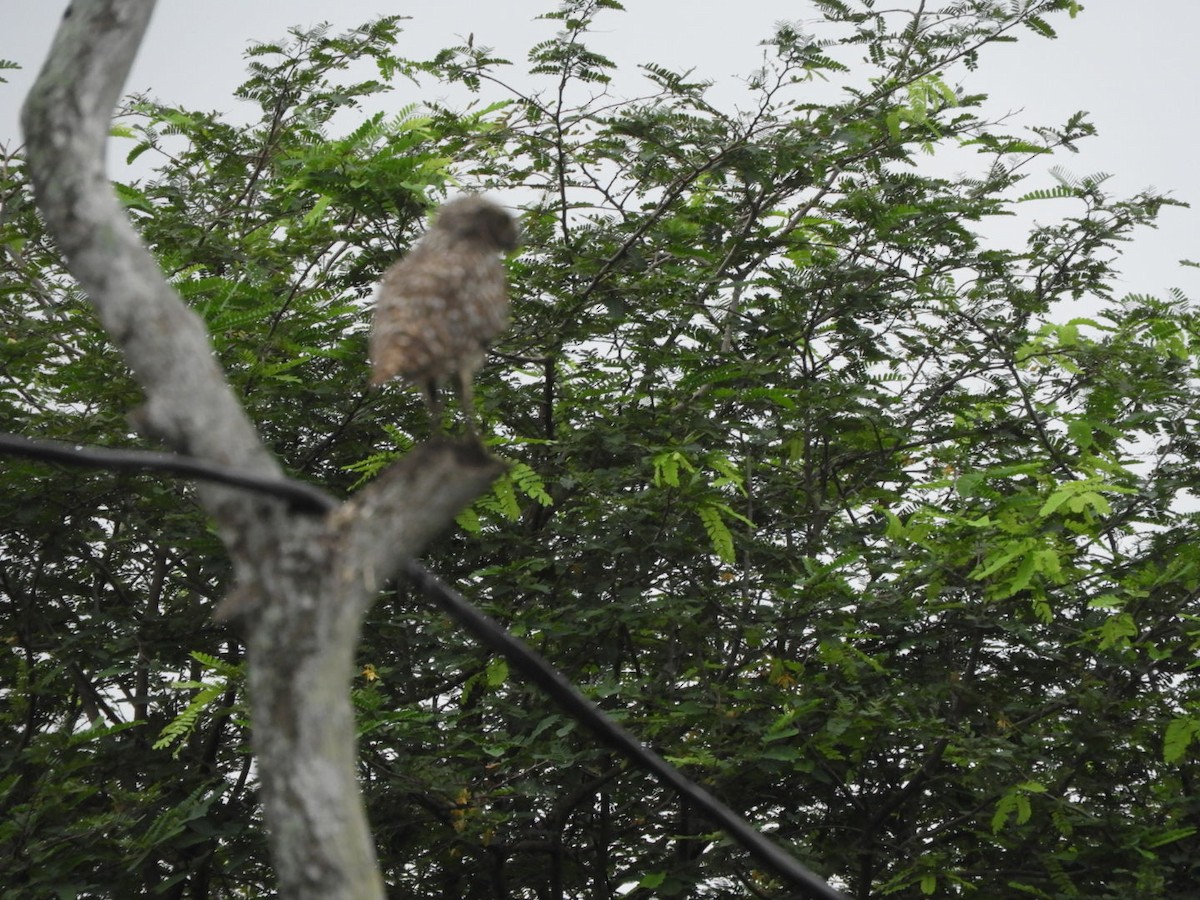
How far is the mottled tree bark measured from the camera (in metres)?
1.45

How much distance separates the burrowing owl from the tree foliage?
3.02 meters

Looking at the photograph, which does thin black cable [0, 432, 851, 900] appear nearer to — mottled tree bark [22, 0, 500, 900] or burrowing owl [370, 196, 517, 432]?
mottled tree bark [22, 0, 500, 900]

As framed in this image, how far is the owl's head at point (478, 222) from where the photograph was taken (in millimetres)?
1921

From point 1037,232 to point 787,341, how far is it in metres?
1.72

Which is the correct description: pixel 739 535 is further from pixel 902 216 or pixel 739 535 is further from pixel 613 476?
pixel 902 216

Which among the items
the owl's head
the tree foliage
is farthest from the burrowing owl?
the tree foliage

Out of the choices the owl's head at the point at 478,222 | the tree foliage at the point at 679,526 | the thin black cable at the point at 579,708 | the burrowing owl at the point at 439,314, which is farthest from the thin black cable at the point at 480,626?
the tree foliage at the point at 679,526

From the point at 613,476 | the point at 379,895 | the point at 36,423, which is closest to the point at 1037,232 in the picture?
the point at 613,476

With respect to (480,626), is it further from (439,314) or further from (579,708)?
(439,314)

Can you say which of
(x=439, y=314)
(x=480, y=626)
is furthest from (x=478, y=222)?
(x=480, y=626)

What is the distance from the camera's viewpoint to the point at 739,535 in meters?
6.23

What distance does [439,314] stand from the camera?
179 cm

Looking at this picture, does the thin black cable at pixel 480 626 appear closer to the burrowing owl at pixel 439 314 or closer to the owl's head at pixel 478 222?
the burrowing owl at pixel 439 314

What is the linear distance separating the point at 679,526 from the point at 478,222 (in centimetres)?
413
